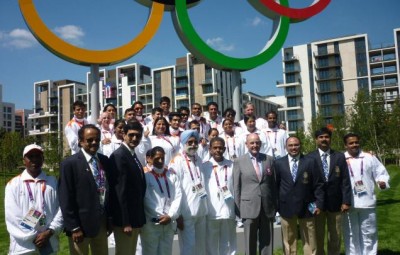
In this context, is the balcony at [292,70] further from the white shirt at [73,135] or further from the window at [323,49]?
the white shirt at [73,135]

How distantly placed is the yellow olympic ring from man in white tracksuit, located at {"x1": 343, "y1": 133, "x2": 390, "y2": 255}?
500cm

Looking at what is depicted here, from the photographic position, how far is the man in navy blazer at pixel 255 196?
219 inches

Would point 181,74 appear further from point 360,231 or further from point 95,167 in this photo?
point 95,167

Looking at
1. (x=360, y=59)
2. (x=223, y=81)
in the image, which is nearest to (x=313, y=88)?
(x=360, y=59)

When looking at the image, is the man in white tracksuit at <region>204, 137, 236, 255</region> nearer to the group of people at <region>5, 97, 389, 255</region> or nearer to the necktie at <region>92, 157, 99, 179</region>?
the group of people at <region>5, 97, 389, 255</region>

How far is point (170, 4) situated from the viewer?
30.5 feet

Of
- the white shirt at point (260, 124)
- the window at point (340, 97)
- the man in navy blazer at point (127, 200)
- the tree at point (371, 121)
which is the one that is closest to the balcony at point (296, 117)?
the window at point (340, 97)

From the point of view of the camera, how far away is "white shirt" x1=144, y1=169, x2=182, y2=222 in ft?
16.3

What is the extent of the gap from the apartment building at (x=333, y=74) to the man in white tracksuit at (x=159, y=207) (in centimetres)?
6295

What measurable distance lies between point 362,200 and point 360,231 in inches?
21.2

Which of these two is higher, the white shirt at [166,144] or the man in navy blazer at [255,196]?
the white shirt at [166,144]

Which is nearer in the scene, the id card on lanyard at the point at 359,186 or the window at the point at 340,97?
the id card on lanyard at the point at 359,186

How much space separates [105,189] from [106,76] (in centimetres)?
8598

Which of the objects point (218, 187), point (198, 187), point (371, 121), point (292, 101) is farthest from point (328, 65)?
point (198, 187)
